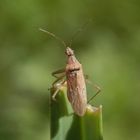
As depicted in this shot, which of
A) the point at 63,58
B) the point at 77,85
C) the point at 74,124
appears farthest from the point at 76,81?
the point at 63,58

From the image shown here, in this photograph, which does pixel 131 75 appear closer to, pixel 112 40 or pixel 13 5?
pixel 112 40

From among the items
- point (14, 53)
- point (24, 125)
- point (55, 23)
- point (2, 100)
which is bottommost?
point (24, 125)

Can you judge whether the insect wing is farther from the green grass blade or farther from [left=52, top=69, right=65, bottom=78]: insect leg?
the green grass blade

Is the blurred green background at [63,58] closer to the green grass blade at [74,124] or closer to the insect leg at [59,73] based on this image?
the insect leg at [59,73]

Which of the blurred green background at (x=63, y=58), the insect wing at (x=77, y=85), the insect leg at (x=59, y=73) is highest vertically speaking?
the blurred green background at (x=63, y=58)

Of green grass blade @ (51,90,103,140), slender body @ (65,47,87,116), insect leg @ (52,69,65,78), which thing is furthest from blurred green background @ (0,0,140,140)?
green grass blade @ (51,90,103,140)

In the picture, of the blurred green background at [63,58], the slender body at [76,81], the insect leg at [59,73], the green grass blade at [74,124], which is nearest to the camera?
the green grass blade at [74,124]

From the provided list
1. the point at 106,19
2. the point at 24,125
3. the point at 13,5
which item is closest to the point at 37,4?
the point at 13,5

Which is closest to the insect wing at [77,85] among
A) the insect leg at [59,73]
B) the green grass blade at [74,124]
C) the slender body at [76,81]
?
the slender body at [76,81]

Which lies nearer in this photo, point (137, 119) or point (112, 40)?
point (137, 119)
